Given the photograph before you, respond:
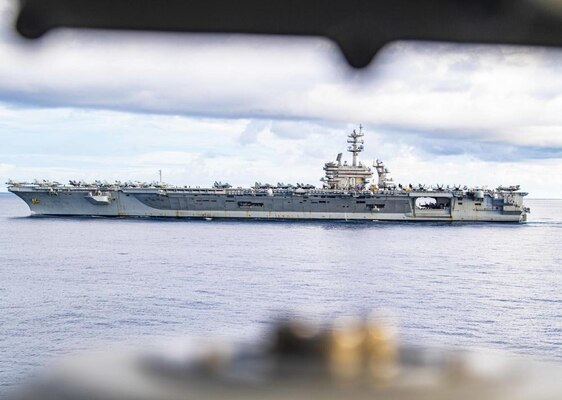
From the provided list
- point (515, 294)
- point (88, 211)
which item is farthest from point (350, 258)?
point (88, 211)

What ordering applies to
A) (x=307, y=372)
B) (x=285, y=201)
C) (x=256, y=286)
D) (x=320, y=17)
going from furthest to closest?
(x=285, y=201)
(x=256, y=286)
(x=320, y=17)
(x=307, y=372)

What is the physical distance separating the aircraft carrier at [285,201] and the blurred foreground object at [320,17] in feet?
176

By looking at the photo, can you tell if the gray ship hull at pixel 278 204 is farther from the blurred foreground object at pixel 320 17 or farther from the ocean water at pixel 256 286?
the blurred foreground object at pixel 320 17

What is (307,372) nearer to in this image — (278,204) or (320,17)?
(320,17)

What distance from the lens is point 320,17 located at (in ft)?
4.74

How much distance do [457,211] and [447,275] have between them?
27561 millimetres

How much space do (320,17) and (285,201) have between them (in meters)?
55.7

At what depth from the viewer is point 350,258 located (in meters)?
37.3

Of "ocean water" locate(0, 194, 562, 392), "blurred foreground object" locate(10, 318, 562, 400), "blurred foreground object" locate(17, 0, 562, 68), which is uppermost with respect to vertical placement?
"blurred foreground object" locate(17, 0, 562, 68)

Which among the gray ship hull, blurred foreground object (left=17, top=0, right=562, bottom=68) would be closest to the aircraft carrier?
the gray ship hull

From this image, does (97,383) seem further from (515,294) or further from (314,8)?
(515,294)

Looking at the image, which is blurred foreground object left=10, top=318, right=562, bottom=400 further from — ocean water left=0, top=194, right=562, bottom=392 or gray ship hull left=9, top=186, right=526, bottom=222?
gray ship hull left=9, top=186, right=526, bottom=222

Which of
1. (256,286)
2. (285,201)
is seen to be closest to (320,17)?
(256,286)

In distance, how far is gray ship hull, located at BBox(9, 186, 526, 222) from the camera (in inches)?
2191
